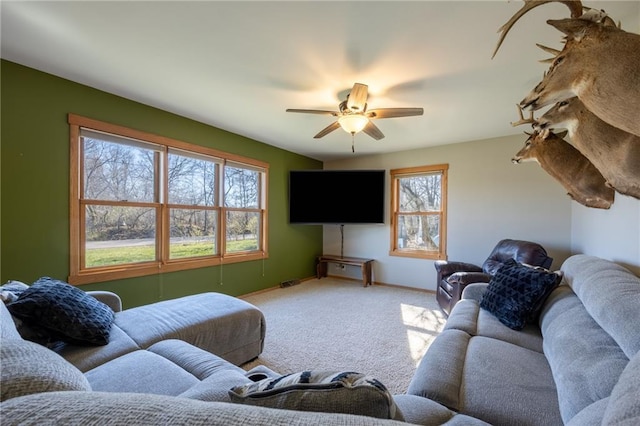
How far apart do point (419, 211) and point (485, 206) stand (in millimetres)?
1013

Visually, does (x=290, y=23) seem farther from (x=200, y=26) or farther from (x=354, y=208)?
(x=354, y=208)

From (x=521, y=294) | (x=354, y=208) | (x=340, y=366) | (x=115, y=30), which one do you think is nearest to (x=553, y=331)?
(x=521, y=294)

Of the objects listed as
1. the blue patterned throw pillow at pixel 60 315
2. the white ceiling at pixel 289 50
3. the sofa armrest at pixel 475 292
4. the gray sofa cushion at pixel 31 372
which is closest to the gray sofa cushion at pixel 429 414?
the gray sofa cushion at pixel 31 372

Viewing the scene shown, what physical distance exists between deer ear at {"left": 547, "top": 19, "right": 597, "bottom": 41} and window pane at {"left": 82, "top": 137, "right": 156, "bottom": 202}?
3557mm

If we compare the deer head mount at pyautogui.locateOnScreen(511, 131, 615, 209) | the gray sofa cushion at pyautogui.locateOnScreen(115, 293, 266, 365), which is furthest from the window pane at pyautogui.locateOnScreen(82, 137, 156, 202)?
the deer head mount at pyautogui.locateOnScreen(511, 131, 615, 209)

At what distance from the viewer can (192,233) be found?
11.8 feet

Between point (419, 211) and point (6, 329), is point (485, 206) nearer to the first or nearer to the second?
→ point (419, 211)

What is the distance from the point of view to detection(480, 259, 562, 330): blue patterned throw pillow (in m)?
1.82

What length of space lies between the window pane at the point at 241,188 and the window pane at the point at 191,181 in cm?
23

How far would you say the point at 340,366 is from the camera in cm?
227

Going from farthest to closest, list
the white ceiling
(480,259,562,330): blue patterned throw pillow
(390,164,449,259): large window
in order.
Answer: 1. (390,164,449,259): large window
2. (480,259,562,330): blue patterned throw pillow
3. the white ceiling

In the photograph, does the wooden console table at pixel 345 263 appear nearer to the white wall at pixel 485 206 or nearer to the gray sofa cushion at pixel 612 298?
the white wall at pixel 485 206

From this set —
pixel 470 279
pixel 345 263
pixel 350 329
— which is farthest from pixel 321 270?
pixel 470 279

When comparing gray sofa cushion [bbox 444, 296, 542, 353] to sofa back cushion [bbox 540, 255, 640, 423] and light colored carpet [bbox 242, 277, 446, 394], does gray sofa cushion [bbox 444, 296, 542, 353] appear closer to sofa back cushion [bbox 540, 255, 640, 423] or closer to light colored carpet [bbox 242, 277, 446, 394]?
sofa back cushion [bbox 540, 255, 640, 423]
